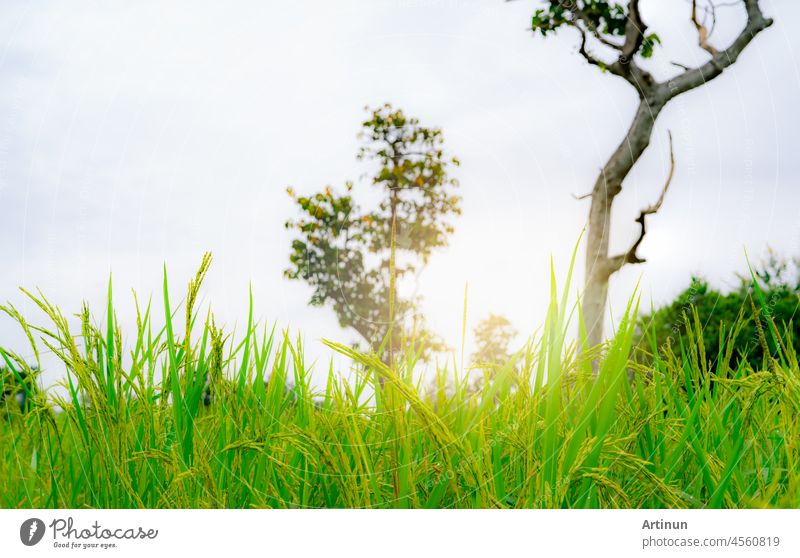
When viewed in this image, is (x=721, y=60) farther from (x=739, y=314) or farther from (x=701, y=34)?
(x=739, y=314)

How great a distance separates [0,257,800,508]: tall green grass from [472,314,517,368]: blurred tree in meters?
0.09

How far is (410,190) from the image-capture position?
251cm

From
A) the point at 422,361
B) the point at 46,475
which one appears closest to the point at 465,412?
the point at 422,361

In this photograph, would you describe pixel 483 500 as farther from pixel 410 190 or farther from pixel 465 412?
pixel 410 190

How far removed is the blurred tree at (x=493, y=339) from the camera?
2.28 metres

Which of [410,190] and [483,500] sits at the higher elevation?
[410,190]

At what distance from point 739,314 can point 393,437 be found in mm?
1559
